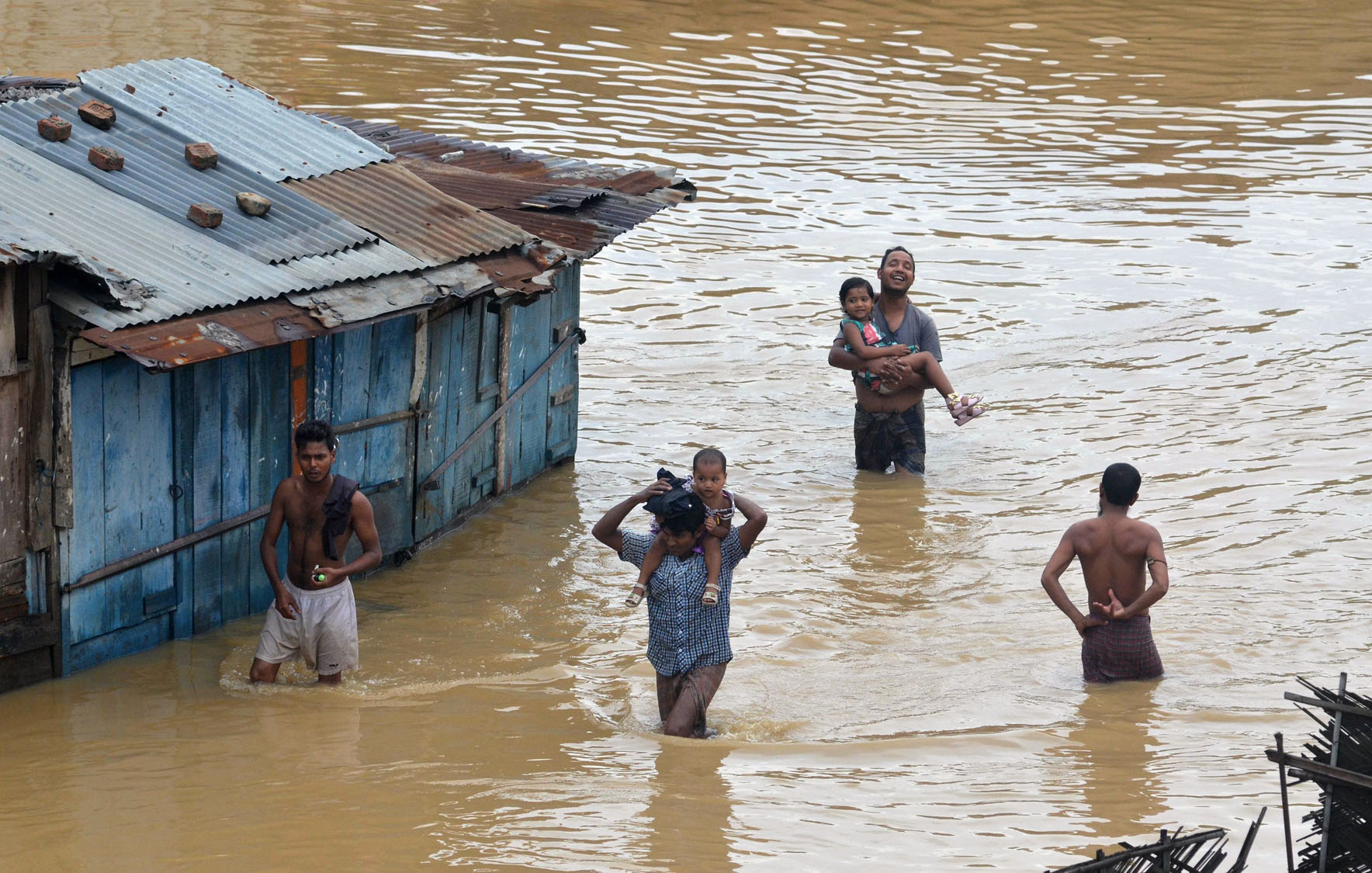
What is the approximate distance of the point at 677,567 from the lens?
706 centimetres

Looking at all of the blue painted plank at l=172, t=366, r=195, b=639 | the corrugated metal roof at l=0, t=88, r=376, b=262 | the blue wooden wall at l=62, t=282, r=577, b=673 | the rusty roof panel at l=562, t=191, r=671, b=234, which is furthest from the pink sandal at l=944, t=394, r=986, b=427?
the blue painted plank at l=172, t=366, r=195, b=639

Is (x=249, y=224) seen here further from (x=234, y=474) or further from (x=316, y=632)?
(x=316, y=632)

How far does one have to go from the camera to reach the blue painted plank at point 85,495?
293 inches

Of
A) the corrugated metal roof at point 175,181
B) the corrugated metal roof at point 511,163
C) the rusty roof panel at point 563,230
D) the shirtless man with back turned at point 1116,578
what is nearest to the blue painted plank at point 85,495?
the corrugated metal roof at point 175,181

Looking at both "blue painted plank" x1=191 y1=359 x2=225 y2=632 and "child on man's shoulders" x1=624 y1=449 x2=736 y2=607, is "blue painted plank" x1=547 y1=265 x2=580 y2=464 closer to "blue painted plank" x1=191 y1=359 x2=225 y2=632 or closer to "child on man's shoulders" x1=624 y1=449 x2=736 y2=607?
"blue painted plank" x1=191 y1=359 x2=225 y2=632

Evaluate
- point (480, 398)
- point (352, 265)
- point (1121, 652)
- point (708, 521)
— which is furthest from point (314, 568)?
point (1121, 652)

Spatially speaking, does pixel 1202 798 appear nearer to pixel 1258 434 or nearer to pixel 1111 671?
pixel 1111 671

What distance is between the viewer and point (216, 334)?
7.39m

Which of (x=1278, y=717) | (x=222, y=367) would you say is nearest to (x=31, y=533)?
(x=222, y=367)

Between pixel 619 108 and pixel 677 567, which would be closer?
pixel 677 567

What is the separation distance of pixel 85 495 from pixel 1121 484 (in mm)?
4809

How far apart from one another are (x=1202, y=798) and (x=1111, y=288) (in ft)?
34.7

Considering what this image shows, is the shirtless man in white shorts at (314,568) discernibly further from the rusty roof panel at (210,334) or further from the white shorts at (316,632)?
the rusty roof panel at (210,334)

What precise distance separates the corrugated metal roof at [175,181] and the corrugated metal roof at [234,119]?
134 mm
